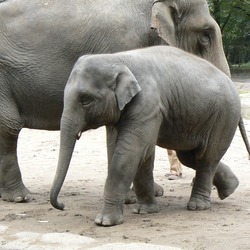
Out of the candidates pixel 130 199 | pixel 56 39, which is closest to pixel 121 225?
pixel 130 199

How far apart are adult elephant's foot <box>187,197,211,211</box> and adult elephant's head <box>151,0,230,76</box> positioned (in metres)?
1.39

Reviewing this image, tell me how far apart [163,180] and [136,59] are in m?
3.04

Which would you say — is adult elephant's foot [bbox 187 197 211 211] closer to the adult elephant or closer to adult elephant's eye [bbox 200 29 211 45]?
the adult elephant

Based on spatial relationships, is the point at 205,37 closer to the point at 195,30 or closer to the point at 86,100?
the point at 195,30

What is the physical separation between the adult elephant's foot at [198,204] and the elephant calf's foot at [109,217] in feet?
2.88

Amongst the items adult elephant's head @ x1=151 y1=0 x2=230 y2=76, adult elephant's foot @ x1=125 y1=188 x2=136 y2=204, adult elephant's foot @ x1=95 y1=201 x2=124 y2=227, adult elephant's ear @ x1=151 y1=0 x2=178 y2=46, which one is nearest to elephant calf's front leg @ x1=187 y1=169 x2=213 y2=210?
adult elephant's foot @ x1=125 y1=188 x2=136 y2=204

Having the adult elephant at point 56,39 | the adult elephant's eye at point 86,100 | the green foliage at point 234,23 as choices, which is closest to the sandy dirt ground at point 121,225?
the adult elephant at point 56,39

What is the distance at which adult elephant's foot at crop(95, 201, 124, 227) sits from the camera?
5.72m

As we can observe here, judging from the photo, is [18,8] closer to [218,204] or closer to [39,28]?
[39,28]

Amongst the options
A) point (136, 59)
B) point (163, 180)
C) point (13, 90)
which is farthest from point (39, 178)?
point (136, 59)

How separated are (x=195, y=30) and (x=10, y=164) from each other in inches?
90.3

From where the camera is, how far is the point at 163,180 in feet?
28.3

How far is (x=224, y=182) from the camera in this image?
6.82m

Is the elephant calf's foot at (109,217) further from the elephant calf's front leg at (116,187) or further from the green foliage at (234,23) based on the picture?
the green foliage at (234,23)
